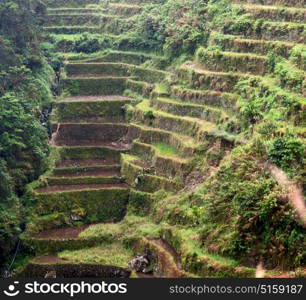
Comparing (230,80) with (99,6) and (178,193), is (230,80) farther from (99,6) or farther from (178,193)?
(99,6)

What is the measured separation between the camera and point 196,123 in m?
26.2

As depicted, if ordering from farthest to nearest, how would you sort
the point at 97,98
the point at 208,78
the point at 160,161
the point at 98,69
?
the point at 98,69 → the point at 97,98 → the point at 208,78 → the point at 160,161

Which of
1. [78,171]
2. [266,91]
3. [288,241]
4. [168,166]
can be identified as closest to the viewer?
[288,241]

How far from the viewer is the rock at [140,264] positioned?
22.6 metres

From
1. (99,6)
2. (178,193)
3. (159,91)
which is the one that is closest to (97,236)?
(178,193)

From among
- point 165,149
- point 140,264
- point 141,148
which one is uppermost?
point 165,149

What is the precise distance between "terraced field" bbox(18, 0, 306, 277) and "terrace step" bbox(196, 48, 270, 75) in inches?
1.6

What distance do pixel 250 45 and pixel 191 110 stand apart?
11.2ft

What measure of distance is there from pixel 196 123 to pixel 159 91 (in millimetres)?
3856

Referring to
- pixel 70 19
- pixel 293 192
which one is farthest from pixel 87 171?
pixel 70 19

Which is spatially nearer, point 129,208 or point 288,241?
point 288,241

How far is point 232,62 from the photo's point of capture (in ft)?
88.5

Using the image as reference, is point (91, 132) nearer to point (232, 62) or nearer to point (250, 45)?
point (232, 62)

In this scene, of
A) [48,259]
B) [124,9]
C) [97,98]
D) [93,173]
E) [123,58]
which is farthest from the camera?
→ [124,9]
